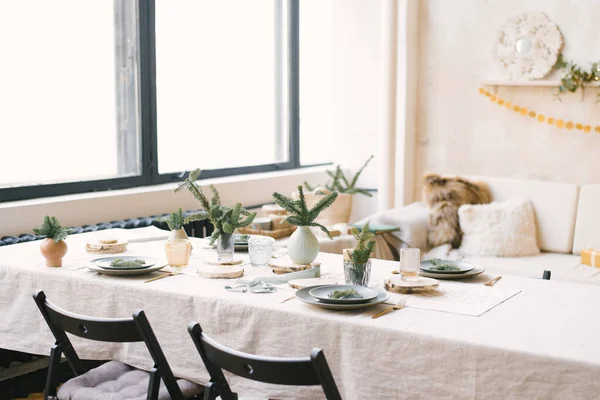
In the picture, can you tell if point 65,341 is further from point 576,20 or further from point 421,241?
point 576,20

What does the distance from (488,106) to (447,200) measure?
99 centimetres

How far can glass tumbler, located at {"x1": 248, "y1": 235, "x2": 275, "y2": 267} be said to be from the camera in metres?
2.93

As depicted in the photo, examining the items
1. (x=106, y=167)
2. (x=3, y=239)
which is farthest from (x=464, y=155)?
(x=3, y=239)

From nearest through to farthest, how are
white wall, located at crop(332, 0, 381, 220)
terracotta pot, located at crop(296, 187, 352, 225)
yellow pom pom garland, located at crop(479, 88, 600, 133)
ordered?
terracotta pot, located at crop(296, 187, 352, 225), yellow pom pom garland, located at crop(479, 88, 600, 133), white wall, located at crop(332, 0, 381, 220)

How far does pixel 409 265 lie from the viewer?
2.59 m

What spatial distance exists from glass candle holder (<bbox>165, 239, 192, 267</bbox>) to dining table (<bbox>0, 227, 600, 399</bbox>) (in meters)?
0.06

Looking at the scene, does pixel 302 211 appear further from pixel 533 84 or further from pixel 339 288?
pixel 533 84

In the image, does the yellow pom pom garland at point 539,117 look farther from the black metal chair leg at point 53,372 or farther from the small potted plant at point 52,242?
the black metal chair leg at point 53,372

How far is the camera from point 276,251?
326cm

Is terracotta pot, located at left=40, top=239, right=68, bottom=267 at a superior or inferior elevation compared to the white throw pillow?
superior

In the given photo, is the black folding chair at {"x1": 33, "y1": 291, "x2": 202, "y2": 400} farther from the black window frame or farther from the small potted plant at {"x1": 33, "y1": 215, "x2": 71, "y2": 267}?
the black window frame

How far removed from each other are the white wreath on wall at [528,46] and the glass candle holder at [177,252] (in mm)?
3254

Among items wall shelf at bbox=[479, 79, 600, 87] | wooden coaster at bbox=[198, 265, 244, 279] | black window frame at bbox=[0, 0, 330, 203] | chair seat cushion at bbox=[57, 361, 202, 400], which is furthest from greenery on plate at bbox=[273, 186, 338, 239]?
wall shelf at bbox=[479, 79, 600, 87]

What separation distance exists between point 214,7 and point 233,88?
1.89 ft
